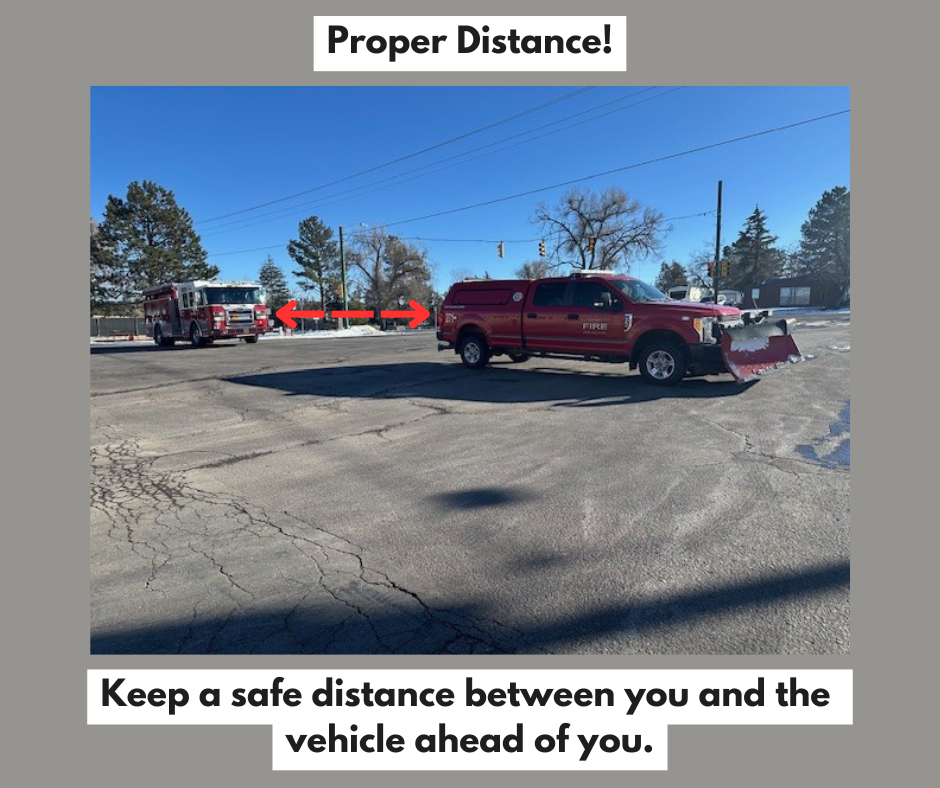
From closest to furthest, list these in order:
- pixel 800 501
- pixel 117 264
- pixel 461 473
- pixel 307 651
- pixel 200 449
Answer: pixel 307 651
pixel 800 501
pixel 461 473
pixel 200 449
pixel 117 264

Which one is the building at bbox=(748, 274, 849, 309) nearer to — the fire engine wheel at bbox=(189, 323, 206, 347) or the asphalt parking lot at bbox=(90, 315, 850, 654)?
the fire engine wheel at bbox=(189, 323, 206, 347)

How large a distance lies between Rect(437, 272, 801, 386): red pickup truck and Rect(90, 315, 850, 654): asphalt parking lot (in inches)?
53.2

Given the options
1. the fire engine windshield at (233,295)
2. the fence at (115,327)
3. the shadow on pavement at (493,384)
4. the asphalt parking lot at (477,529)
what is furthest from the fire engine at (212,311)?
the fence at (115,327)

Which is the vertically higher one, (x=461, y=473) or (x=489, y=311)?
(x=489, y=311)

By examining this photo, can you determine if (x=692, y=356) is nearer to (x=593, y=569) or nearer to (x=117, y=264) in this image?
(x=593, y=569)

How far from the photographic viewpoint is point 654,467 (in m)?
5.22

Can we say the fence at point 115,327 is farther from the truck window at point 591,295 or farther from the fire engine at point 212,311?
the truck window at point 591,295

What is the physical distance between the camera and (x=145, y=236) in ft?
184

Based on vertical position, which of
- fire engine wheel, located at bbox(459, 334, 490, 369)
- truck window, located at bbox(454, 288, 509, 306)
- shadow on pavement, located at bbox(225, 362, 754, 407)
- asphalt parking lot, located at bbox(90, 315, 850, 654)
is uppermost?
truck window, located at bbox(454, 288, 509, 306)

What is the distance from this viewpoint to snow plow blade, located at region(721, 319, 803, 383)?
9.20 m

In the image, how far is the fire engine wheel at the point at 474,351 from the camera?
1279cm

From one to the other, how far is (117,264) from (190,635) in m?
65.4

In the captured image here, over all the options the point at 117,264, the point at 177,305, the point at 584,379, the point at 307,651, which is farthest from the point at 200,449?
the point at 117,264

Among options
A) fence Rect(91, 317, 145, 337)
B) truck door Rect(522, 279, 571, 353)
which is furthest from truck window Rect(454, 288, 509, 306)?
fence Rect(91, 317, 145, 337)
